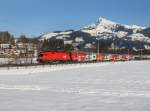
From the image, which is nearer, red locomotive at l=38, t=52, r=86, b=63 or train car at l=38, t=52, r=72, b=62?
train car at l=38, t=52, r=72, b=62

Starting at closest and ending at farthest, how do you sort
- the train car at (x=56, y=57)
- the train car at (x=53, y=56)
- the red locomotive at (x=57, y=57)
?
the train car at (x=56, y=57), the train car at (x=53, y=56), the red locomotive at (x=57, y=57)

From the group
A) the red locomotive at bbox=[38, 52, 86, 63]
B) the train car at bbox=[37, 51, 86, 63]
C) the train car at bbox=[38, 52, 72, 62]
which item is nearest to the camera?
the train car at bbox=[37, 51, 86, 63]

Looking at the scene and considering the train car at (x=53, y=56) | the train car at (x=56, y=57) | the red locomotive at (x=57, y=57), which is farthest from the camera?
the red locomotive at (x=57, y=57)

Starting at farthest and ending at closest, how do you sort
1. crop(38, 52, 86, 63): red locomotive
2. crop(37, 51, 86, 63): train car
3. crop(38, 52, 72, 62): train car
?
crop(38, 52, 86, 63): red locomotive, crop(38, 52, 72, 62): train car, crop(37, 51, 86, 63): train car

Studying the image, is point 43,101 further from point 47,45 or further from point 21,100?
point 47,45

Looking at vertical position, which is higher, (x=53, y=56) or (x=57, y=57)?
(x=53, y=56)

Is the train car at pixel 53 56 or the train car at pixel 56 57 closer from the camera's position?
the train car at pixel 56 57

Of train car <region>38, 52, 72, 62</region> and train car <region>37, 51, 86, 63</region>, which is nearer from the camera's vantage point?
train car <region>37, 51, 86, 63</region>

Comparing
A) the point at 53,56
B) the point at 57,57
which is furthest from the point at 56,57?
the point at 53,56

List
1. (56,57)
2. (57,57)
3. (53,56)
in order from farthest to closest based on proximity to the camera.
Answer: (57,57) < (56,57) < (53,56)

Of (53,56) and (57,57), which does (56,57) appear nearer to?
(57,57)

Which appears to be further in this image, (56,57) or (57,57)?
(57,57)

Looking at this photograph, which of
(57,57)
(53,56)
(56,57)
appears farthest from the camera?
(57,57)

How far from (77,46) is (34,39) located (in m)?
33.3
